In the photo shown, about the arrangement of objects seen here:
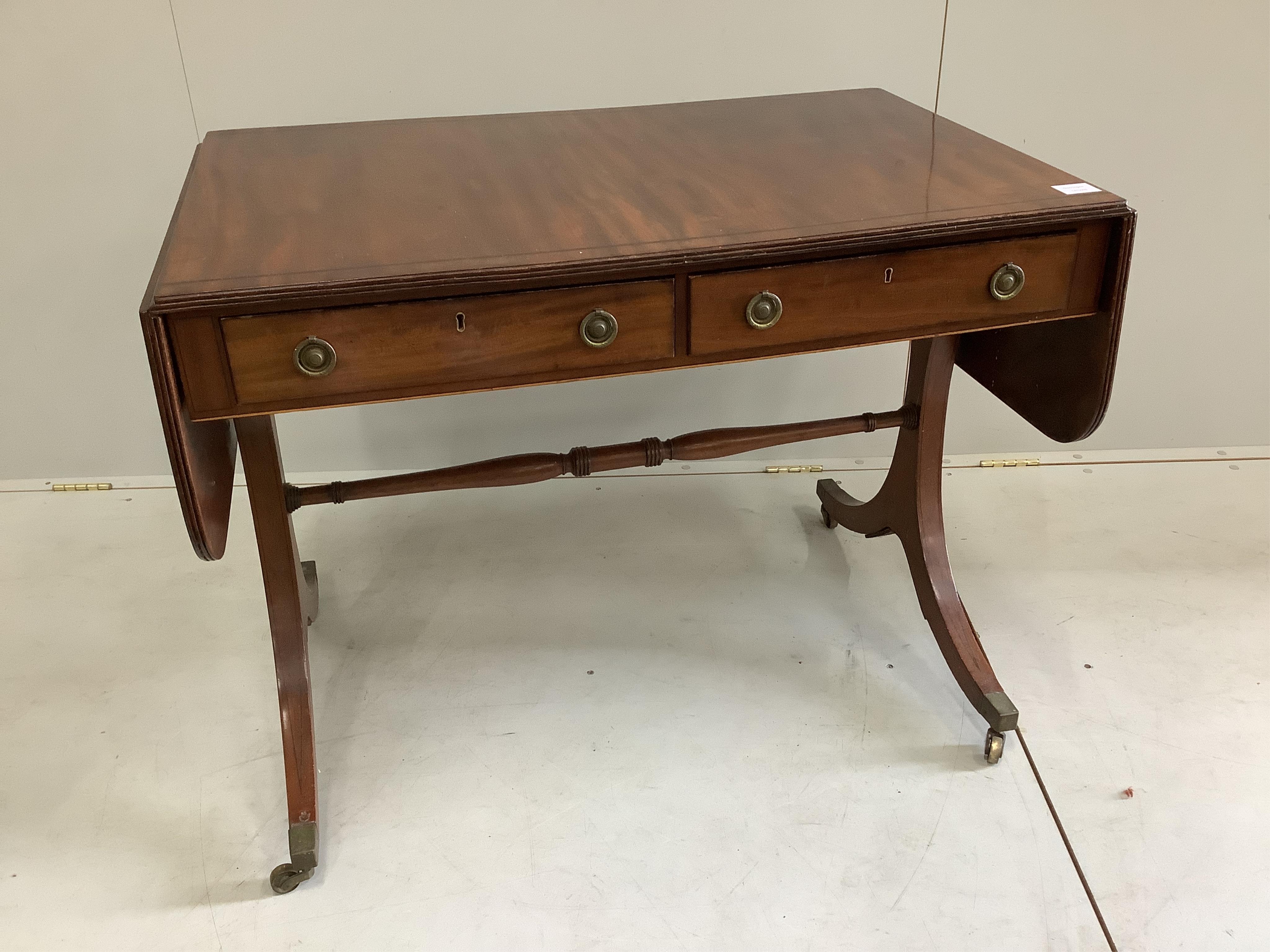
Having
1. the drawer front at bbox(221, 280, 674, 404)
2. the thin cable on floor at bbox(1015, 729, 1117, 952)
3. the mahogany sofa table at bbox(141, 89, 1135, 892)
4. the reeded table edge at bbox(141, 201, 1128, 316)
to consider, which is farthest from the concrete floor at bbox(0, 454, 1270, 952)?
the reeded table edge at bbox(141, 201, 1128, 316)

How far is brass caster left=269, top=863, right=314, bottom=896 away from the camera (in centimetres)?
156

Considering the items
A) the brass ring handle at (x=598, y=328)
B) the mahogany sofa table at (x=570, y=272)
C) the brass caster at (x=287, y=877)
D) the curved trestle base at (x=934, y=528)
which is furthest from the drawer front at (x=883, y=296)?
the brass caster at (x=287, y=877)

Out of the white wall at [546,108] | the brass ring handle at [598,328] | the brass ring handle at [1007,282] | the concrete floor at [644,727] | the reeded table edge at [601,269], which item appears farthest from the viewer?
the white wall at [546,108]

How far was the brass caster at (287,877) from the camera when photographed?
5.12ft

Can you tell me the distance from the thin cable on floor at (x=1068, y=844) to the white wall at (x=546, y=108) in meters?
1.06

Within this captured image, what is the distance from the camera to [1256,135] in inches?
93.6

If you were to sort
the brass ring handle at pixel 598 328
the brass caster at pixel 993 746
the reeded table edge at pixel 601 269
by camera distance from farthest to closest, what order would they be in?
the brass caster at pixel 993 746, the brass ring handle at pixel 598 328, the reeded table edge at pixel 601 269

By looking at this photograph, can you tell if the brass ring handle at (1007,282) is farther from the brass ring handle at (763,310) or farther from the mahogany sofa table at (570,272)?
the brass ring handle at (763,310)

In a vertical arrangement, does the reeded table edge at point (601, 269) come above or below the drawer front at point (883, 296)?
above

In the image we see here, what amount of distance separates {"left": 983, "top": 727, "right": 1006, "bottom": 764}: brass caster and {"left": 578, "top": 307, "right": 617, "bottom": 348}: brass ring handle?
97cm

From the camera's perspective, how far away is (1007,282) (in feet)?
4.66

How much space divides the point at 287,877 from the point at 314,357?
A: 2.64 feet

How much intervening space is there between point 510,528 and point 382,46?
1.07m

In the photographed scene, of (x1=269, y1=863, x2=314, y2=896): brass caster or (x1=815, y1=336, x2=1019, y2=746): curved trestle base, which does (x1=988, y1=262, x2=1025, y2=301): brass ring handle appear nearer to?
(x1=815, y1=336, x2=1019, y2=746): curved trestle base
